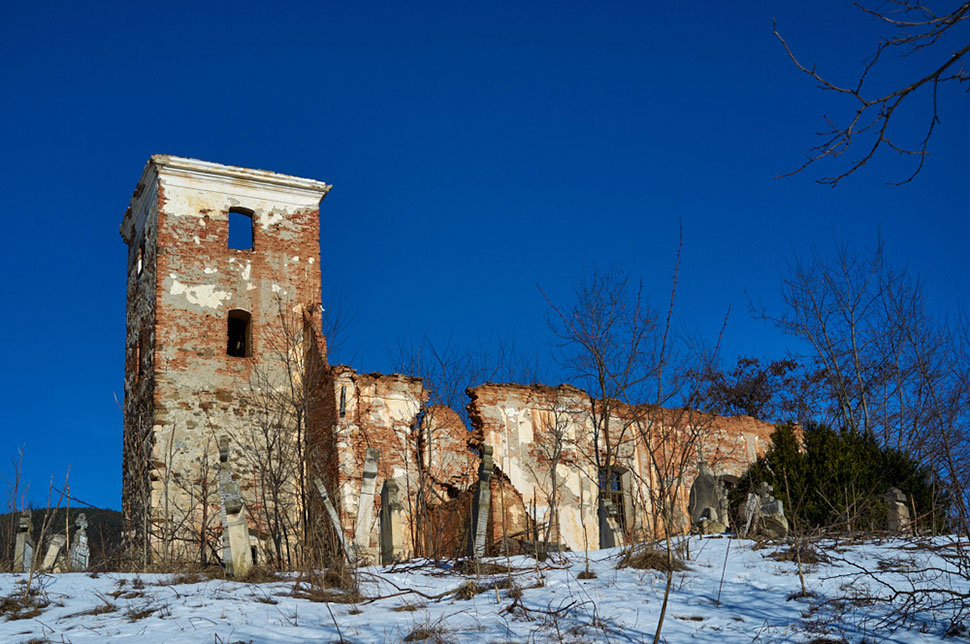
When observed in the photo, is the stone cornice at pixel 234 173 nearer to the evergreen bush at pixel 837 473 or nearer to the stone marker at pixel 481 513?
the evergreen bush at pixel 837 473

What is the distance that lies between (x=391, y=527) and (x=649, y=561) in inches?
156

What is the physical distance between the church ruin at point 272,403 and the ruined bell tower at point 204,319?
0.10 feet

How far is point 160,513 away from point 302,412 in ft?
11.9

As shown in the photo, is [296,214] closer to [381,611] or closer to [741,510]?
[741,510]

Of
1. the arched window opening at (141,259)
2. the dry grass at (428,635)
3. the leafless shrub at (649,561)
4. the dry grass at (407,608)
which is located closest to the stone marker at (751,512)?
the leafless shrub at (649,561)

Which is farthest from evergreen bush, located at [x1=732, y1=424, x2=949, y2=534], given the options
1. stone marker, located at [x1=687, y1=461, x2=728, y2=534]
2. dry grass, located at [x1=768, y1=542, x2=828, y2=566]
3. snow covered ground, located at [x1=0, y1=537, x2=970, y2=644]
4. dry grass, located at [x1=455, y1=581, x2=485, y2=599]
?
dry grass, located at [x1=455, y1=581, x2=485, y2=599]

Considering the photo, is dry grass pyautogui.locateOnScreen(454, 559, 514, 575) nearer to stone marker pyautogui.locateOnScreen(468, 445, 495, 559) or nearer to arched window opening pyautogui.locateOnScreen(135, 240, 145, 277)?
stone marker pyautogui.locateOnScreen(468, 445, 495, 559)

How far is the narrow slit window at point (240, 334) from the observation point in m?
20.8

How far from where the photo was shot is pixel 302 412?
59.6 feet

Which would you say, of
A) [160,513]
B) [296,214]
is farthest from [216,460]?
[296,214]

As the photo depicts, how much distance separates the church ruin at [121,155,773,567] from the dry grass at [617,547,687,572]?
29.4 feet

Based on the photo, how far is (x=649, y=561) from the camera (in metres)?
9.23

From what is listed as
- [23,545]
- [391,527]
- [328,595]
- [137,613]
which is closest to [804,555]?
[328,595]

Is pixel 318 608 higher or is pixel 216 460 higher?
pixel 216 460
